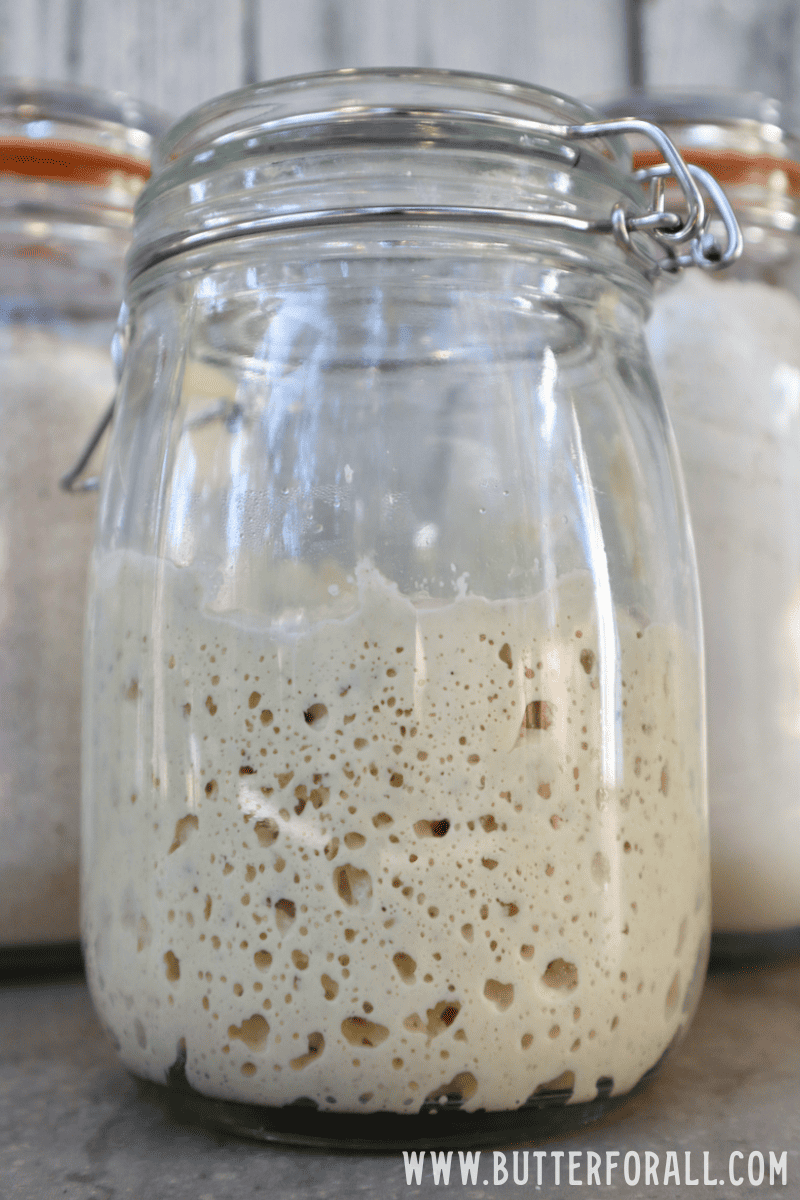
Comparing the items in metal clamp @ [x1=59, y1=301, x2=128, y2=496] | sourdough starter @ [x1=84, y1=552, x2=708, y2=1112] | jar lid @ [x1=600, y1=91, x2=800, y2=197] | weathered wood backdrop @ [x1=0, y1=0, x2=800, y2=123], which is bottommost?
sourdough starter @ [x1=84, y1=552, x2=708, y2=1112]

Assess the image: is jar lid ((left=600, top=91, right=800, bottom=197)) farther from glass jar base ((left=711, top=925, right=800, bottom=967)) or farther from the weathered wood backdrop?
glass jar base ((left=711, top=925, right=800, bottom=967))

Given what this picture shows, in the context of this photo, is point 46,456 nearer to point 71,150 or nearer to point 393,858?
point 71,150

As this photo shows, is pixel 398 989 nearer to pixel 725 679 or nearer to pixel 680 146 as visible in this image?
pixel 725 679

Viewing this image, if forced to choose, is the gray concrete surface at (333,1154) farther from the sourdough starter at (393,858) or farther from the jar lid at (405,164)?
the jar lid at (405,164)

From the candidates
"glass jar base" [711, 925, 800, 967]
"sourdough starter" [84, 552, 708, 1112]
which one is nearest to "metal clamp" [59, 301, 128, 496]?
"sourdough starter" [84, 552, 708, 1112]

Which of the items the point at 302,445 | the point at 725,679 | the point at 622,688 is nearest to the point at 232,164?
the point at 302,445

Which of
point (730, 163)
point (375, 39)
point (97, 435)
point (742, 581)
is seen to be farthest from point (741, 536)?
point (375, 39)

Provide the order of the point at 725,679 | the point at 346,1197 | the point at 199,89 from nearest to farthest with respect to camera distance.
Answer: the point at 346,1197 → the point at 725,679 → the point at 199,89
